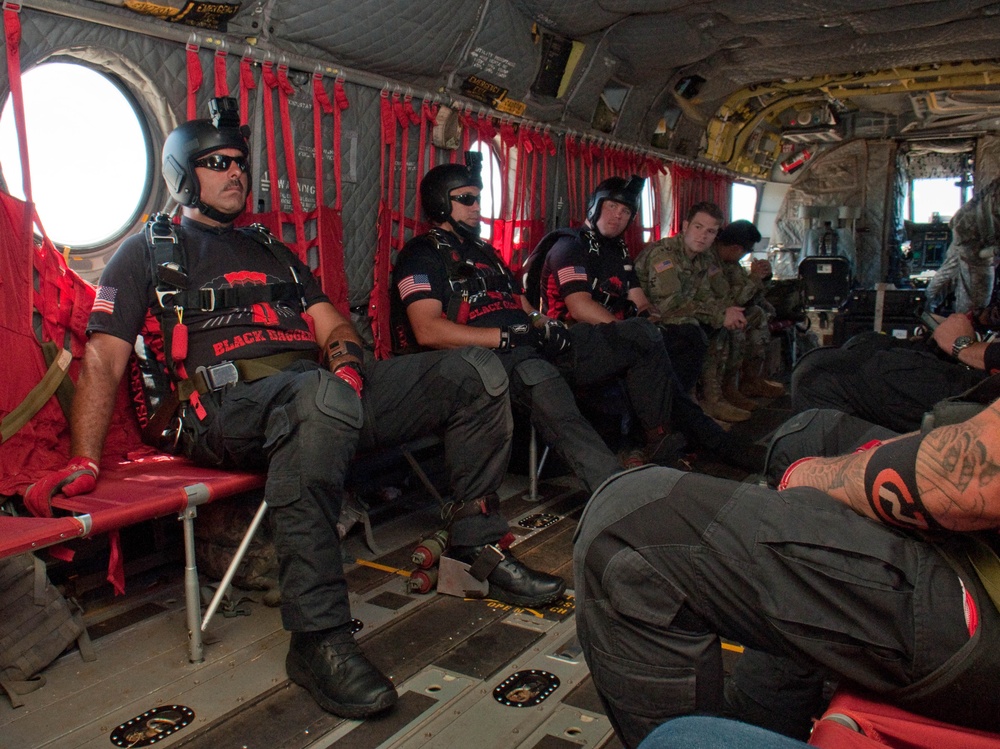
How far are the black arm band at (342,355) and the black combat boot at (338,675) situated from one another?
1051 millimetres

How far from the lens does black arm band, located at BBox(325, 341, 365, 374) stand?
9.96 feet

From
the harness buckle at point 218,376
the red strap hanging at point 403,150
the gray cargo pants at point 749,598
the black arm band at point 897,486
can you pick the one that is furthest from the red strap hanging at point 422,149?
the black arm band at point 897,486

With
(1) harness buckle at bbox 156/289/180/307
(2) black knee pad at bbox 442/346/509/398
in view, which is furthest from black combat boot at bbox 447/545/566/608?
(1) harness buckle at bbox 156/289/180/307

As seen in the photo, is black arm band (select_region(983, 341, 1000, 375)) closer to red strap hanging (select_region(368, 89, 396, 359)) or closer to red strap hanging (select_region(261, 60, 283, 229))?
red strap hanging (select_region(368, 89, 396, 359))

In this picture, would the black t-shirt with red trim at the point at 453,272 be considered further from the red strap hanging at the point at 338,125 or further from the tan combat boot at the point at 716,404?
the tan combat boot at the point at 716,404

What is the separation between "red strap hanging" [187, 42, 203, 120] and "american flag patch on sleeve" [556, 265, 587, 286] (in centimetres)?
222

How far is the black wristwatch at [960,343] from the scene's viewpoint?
120 inches

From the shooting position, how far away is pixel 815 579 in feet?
4.07

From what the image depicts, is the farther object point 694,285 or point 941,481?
point 694,285

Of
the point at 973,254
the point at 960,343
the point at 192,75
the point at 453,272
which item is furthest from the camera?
the point at 973,254

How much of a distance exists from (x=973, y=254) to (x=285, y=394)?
7471 millimetres

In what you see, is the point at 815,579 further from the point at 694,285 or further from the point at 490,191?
the point at 694,285

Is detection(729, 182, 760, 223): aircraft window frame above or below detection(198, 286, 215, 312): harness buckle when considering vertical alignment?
above

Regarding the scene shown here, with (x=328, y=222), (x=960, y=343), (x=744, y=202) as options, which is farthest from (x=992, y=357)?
(x=744, y=202)
